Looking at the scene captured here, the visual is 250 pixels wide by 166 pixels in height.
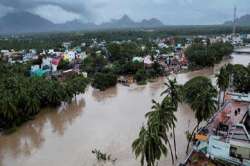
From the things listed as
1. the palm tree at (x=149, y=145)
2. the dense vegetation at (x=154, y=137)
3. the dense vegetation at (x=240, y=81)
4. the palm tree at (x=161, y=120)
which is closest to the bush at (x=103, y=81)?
the dense vegetation at (x=240, y=81)

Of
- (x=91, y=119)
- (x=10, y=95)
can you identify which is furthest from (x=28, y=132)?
(x=91, y=119)

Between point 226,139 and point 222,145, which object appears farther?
point 226,139

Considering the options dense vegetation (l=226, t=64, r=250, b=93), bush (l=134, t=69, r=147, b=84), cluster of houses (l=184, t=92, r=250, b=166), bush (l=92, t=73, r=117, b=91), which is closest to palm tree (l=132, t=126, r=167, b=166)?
cluster of houses (l=184, t=92, r=250, b=166)

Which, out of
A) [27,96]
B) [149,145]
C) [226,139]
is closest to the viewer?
[149,145]

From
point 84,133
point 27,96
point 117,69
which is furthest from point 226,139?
point 117,69

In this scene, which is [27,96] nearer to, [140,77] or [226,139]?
[226,139]

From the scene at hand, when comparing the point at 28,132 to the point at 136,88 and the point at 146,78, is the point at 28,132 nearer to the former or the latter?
the point at 136,88

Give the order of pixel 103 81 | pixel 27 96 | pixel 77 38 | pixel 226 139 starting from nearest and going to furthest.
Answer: pixel 226 139, pixel 27 96, pixel 103 81, pixel 77 38
